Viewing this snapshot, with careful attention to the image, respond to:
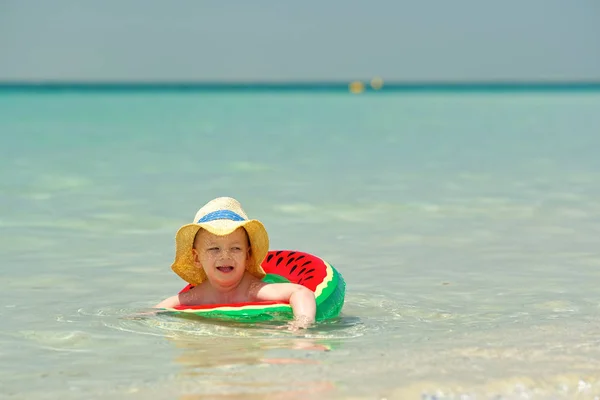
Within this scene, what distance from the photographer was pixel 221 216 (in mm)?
4332

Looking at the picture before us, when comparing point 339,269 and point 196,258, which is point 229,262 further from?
point 339,269

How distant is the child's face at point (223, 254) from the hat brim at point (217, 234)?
0.04 meters

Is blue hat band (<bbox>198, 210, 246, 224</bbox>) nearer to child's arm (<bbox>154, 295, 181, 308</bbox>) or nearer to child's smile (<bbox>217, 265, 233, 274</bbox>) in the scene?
child's smile (<bbox>217, 265, 233, 274</bbox>)

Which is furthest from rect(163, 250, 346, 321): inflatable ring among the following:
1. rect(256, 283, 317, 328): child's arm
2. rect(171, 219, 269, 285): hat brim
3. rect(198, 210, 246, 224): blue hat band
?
rect(198, 210, 246, 224): blue hat band

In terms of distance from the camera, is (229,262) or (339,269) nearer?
(229,262)

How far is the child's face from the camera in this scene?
4.34m

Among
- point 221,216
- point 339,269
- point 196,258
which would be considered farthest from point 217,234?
point 339,269

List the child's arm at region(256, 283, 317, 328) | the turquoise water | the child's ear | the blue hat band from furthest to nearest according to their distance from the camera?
the child's ear
the blue hat band
the child's arm at region(256, 283, 317, 328)
the turquoise water

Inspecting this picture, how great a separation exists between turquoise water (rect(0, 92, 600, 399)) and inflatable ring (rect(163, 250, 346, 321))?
0.06 m

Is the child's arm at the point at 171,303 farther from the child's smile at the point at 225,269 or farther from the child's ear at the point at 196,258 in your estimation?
the child's smile at the point at 225,269

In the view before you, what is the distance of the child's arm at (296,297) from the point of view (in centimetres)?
423

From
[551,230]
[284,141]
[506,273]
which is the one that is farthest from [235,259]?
[284,141]

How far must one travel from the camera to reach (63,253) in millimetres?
6246

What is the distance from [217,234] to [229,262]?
15 cm
